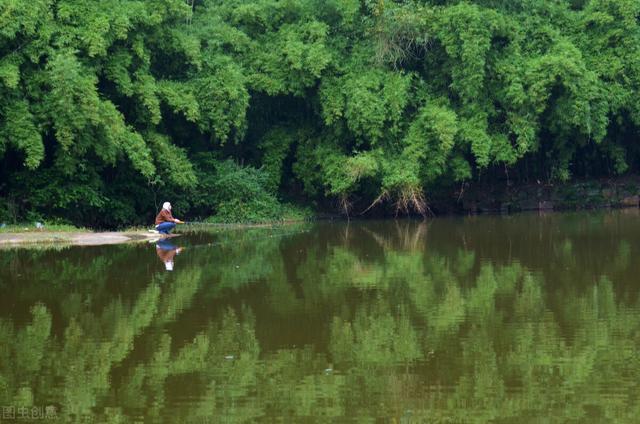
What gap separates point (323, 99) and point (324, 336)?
2214 centimetres

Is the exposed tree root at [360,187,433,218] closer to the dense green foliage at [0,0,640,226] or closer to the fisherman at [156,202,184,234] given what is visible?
the dense green foliage at [0,0,640,226]

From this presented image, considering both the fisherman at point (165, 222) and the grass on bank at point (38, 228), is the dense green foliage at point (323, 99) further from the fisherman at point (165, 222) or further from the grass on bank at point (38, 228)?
the fisherman at point (165, 222)

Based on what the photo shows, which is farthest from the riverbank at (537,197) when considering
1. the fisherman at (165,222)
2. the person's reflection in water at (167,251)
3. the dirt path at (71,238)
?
the person's reflection in water at (167,251)

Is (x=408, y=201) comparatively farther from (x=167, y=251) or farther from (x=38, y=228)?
(x=167, y=251)

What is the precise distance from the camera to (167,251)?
2222 centimetres

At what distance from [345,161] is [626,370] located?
23432mm

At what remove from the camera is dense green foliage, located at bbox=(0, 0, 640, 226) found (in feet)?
92.4

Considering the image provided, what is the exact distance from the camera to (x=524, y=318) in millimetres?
12859

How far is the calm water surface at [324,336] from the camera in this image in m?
9.08

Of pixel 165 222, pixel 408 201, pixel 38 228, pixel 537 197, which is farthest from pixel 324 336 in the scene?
pixel 537 197

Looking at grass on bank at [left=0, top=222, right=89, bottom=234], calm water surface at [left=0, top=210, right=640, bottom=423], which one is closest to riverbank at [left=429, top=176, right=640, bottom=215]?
grass on bank at [left=0, top=222, right=89, bottom=234]

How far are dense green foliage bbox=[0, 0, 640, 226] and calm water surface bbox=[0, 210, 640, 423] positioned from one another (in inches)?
309

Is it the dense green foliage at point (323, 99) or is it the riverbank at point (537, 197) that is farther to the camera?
the riverbank at point (537, 197)

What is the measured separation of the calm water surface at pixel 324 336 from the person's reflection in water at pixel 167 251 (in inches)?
6.4
